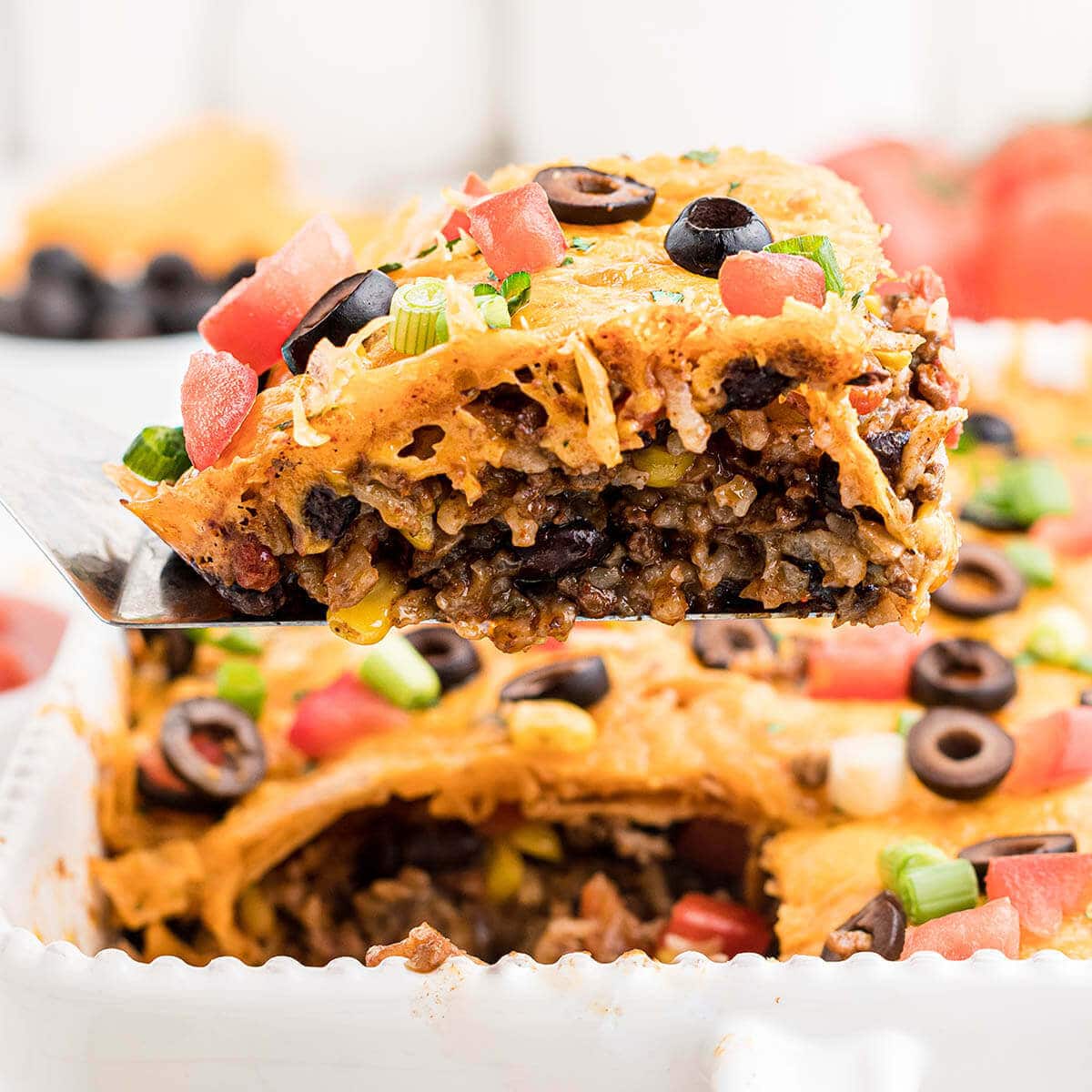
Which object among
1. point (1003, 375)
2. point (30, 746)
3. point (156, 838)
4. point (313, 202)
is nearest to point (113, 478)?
point (30, 746)

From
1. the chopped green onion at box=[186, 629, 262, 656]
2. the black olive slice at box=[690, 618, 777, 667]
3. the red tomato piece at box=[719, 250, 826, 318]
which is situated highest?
the red tomato piece at box=[719, 250, 826, 318]

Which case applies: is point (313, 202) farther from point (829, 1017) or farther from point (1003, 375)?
point (829, 1017)

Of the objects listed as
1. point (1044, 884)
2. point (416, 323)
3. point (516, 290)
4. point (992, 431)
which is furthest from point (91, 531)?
point (992, 431)

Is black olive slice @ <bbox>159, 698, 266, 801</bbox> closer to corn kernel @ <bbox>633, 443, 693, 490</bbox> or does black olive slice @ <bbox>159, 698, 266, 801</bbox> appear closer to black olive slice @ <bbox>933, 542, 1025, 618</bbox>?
corn kernel @ <bbox>633, 443, 693, 490</bbox>

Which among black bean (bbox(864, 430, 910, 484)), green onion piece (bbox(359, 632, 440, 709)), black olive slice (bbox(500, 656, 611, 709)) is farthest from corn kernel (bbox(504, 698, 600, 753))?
black bean (bbox(864, 430, 910, 484))

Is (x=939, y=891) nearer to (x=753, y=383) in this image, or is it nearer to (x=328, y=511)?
(x=753, y=383)

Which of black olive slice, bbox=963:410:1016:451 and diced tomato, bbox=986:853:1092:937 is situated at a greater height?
diced tomato, bbox=986:853:1092:937

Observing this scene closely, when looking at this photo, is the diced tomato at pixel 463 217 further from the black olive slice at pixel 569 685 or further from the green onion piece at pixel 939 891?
the green onion piece at pixel 939 891
